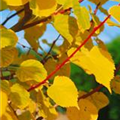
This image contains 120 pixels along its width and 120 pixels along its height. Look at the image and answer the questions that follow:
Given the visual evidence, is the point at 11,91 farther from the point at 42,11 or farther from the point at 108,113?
the point at 108,113

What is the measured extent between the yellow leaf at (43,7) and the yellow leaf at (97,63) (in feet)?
0.29

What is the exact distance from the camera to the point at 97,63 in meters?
0.62

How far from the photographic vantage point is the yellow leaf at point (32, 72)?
2.01 ft

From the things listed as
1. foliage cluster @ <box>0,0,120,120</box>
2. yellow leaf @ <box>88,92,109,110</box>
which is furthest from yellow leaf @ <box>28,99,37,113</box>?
yellow leaf @ <box>88,92,109,110</box>

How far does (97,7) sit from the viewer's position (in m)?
0.78

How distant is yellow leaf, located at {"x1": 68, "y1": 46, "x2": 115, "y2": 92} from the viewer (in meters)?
0.61

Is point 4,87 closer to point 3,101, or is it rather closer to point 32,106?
point 3,101

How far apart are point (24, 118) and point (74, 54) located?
247mm

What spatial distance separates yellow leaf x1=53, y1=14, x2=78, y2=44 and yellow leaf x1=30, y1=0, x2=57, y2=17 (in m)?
0.03

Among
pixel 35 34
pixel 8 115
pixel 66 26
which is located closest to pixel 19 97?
pixel 8 115

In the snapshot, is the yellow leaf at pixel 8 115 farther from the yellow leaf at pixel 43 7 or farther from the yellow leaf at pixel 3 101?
the yellow leaf at pixel 43 7

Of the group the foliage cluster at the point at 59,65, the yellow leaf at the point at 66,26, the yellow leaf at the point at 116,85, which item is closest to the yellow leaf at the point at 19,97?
the foliage cluster at the point at 59,65

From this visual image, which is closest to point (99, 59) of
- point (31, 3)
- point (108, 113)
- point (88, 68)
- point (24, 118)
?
point (88, 68)

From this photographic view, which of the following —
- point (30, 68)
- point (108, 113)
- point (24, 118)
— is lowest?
point (108, 113)
